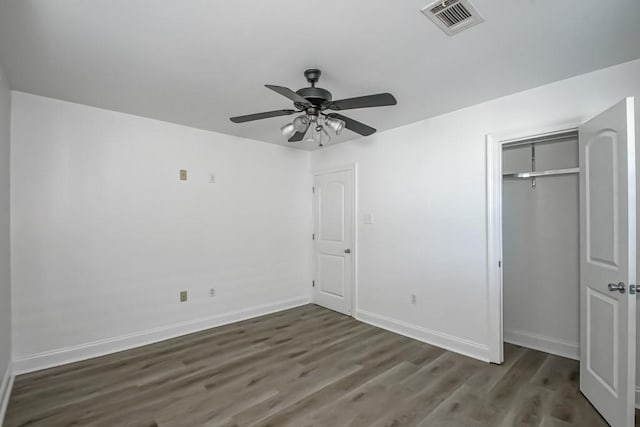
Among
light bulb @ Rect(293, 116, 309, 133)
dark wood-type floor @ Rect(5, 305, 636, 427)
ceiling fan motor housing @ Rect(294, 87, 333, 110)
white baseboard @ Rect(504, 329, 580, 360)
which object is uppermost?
ceiling fan motor housing @ Rect(294, 87, 333, 110)

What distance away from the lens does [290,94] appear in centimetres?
194

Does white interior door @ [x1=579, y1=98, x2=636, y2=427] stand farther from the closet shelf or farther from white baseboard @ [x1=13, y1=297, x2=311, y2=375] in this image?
white baseboard @ [x1=13, y1=297, x2=311, y2=375]

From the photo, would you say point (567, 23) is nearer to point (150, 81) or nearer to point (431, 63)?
point (431, 63)

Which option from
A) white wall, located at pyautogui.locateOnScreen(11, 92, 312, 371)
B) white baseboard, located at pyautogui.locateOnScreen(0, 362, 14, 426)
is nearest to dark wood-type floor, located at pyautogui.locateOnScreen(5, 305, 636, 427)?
white baseboard, located at pyautogui.locateOnScreen(0, 362, 14, 426)

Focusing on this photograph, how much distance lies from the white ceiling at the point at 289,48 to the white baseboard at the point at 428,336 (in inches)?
95.7

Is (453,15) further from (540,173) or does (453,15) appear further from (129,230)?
(129,230)

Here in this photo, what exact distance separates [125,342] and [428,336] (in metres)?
3.28

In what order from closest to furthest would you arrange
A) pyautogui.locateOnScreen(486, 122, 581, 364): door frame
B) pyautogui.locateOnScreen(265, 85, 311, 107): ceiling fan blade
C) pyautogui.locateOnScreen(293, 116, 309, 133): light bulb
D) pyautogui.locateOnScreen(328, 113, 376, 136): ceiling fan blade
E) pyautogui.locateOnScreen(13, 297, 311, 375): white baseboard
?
1. pyautogui.locateOnScreen(265, 85, 311, 107): ceiling fan blade
2. pyautogui.locateOnScreen(293, 116, 309, 133): light bulb
3. pyautogui.locateOnScreen(328, 113, 376, 136): ceiling fan blade
4. pyautogui.locateOnScreen(13, 297, 311, 375): white baseboard
5. pyautogui.locateOnScreen(486, 122, 581, 364): door frame

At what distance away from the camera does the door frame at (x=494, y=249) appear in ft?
9.61

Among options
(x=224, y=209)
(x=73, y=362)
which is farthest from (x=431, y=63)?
(x=73, y=362)

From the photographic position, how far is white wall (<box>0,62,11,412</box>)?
92.4 inches

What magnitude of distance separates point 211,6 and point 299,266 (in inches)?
148

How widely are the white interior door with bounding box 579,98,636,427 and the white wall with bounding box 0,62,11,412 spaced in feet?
13.8

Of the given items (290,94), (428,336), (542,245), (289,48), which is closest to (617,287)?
(542,245)
